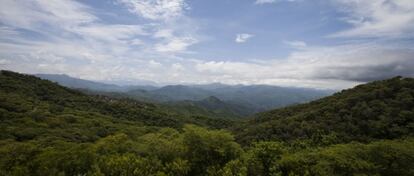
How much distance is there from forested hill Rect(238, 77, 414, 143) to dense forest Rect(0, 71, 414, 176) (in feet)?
0.87

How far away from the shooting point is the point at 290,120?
320 ft

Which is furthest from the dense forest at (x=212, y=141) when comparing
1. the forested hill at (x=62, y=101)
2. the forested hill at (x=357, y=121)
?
the forested hill at (x=62, y=101)

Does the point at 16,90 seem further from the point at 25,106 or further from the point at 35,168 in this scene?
the point at 35,168

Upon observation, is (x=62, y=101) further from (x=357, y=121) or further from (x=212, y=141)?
(x=212, y=141)

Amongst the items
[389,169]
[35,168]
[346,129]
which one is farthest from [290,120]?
[35,168]

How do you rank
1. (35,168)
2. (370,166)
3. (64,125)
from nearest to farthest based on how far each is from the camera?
(370,166)
(35,168)
(64,125)

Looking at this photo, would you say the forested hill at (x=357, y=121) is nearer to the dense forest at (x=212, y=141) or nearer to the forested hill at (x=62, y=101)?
the dense forest at (x=212, y=141)

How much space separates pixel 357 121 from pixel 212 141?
210ft

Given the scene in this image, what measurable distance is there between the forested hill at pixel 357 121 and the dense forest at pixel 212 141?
0.87ft

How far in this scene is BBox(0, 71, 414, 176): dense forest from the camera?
111 feet

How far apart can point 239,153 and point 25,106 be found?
4458 inches

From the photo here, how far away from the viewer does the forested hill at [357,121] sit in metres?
79.0

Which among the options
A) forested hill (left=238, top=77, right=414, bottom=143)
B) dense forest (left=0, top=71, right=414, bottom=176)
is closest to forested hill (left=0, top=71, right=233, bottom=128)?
dense forest (left=0, top=71, right=414, bottom=176)

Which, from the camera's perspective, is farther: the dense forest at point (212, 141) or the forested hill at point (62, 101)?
the forested hill at point (62, 101)
